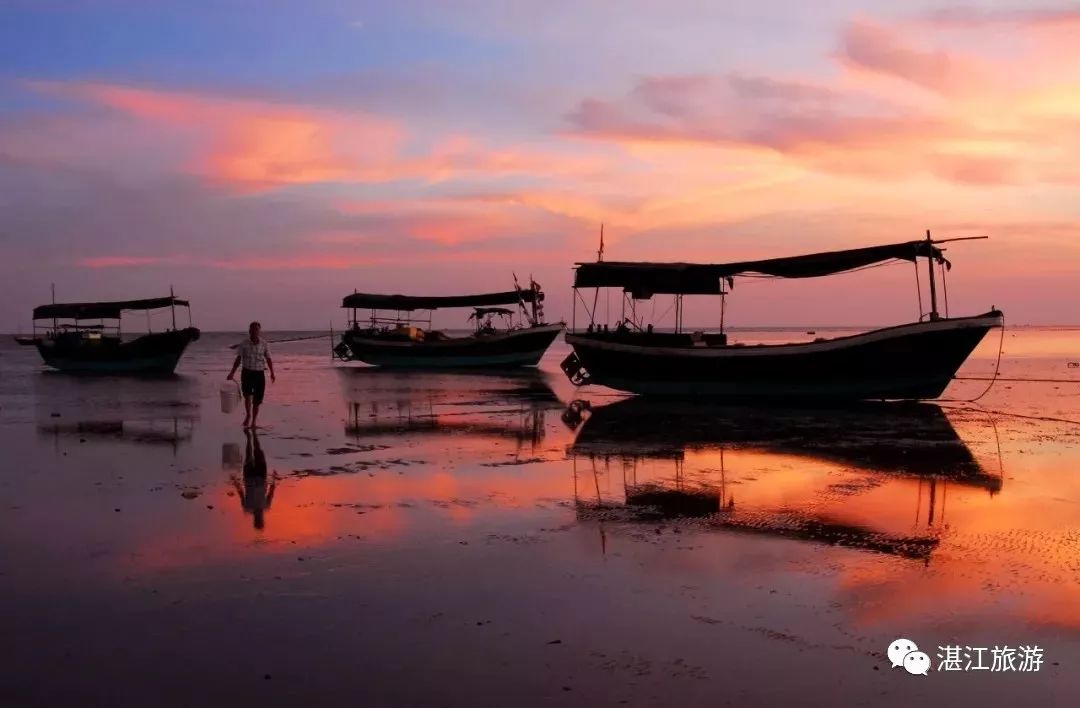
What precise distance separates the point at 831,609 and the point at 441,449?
7.83 metres

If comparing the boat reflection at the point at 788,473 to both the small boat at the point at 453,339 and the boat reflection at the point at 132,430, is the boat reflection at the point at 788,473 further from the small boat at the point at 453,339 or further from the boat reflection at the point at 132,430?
the small boat at the point at 453,339

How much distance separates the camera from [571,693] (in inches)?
165

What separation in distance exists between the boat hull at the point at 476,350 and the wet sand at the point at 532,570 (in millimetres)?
26098

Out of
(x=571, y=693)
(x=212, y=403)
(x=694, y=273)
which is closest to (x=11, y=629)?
(x=571, y=693)

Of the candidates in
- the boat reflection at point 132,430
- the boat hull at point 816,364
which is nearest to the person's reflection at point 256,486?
the boat reflection at point 132,430

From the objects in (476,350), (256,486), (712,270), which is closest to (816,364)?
(712,270)

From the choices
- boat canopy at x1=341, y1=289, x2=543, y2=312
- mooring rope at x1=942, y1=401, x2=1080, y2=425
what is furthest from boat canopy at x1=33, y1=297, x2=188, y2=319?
mooring rope at x1=942, y1=401, x2=1080, y2=425

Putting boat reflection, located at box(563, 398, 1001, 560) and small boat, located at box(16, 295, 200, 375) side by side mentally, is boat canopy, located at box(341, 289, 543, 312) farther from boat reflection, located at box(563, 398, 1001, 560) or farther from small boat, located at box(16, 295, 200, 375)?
boat reflection, located at box(563, 398, 1001, 560)

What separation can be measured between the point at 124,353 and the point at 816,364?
1146 inches

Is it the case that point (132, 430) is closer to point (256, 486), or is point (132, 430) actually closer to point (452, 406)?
point (256, 486)

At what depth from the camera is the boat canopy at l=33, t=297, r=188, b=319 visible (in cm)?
3806

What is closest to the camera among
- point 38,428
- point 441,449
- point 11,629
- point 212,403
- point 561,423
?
point 11,629

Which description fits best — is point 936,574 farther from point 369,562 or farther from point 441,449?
point 441,449

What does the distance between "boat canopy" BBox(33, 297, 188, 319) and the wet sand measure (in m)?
26.5
